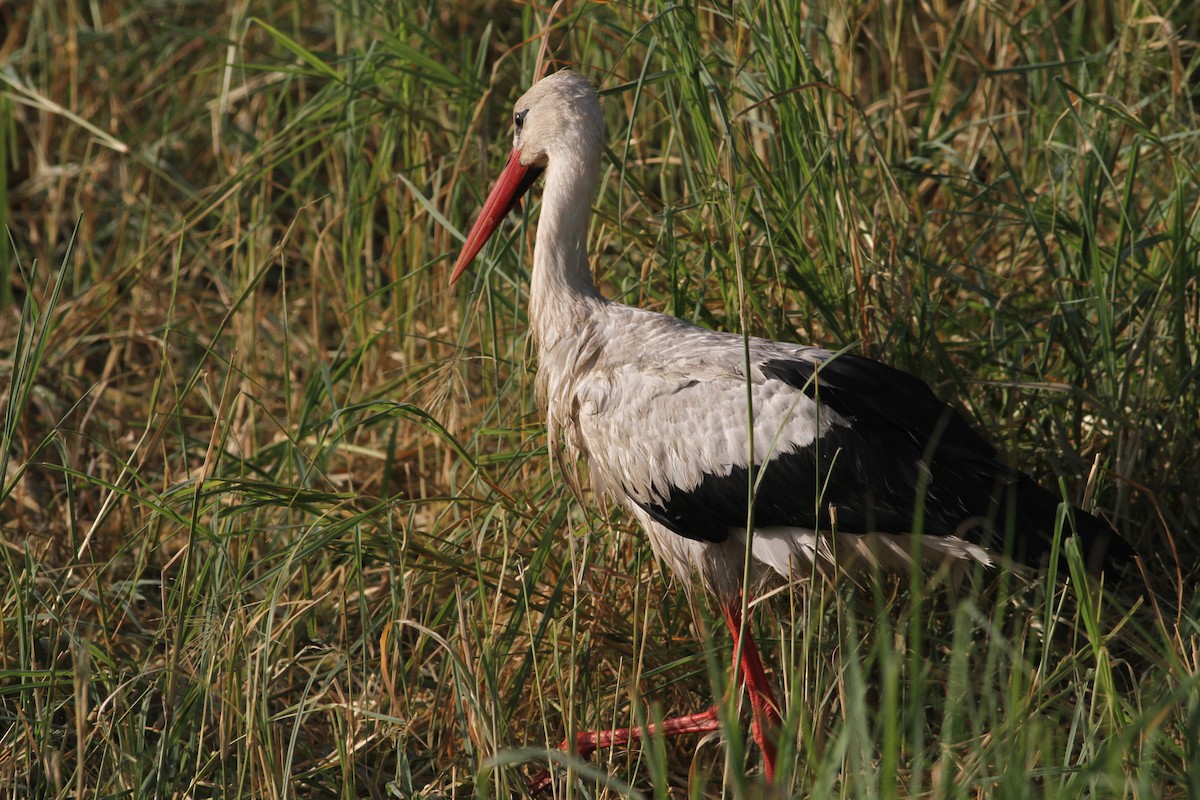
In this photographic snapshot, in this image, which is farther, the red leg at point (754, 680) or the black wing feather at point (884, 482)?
the red leg at point (754, 680)

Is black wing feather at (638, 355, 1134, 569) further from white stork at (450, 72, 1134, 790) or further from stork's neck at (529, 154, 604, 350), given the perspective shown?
stork's neck at (529, 154, 604, 350)

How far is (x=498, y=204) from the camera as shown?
326 centimetres

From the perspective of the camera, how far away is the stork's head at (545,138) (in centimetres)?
304

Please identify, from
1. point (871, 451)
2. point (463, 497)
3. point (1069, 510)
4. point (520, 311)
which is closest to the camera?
point (1069, 510)

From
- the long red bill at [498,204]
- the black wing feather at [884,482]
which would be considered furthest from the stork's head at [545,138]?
the black wing feather at [884,482]

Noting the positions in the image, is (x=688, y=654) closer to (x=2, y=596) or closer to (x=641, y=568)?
(x=641, y=568)

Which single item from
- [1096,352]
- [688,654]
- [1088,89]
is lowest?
[688,654]

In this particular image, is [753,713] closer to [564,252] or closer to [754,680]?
[754,680]

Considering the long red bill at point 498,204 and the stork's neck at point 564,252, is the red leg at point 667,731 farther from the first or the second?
the long red bill at point 498,204

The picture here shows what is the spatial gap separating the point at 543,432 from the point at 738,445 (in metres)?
0.69

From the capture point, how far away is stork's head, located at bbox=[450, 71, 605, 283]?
9.98 feet

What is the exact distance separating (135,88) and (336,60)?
1.62 metres

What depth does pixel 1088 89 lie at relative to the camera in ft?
12.6

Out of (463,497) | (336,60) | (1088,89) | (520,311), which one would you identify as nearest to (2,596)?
(463,497)
